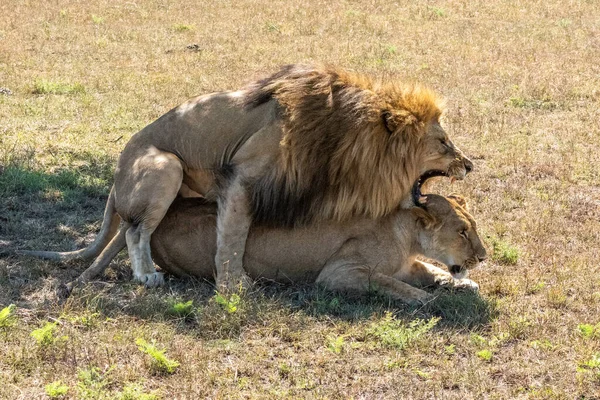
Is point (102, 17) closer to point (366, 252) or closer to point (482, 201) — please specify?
point (482, 201)

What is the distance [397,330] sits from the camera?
4.37m

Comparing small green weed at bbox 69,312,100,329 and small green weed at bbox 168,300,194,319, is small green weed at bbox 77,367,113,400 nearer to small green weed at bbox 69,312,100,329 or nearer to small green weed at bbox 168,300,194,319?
small green weed at bbox 69,312,100,329

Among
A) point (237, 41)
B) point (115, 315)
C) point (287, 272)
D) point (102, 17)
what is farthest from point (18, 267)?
point (102, 17)

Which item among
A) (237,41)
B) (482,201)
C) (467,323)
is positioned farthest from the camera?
(237,41)

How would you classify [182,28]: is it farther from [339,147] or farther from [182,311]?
[182,311]

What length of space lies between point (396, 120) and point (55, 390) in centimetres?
238

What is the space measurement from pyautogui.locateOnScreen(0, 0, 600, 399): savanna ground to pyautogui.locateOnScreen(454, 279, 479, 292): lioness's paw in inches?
2.4

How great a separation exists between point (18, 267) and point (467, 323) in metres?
2.57

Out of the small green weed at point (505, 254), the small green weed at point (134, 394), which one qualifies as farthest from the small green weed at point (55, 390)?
the small green weed at point (505, 254)

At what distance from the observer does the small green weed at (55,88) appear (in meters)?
9.69

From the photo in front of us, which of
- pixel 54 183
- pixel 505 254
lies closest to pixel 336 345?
pixel 505 254

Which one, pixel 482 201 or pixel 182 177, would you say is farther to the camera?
pixel 482 201

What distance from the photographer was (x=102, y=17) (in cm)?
1441

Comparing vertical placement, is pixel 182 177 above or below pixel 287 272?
above
